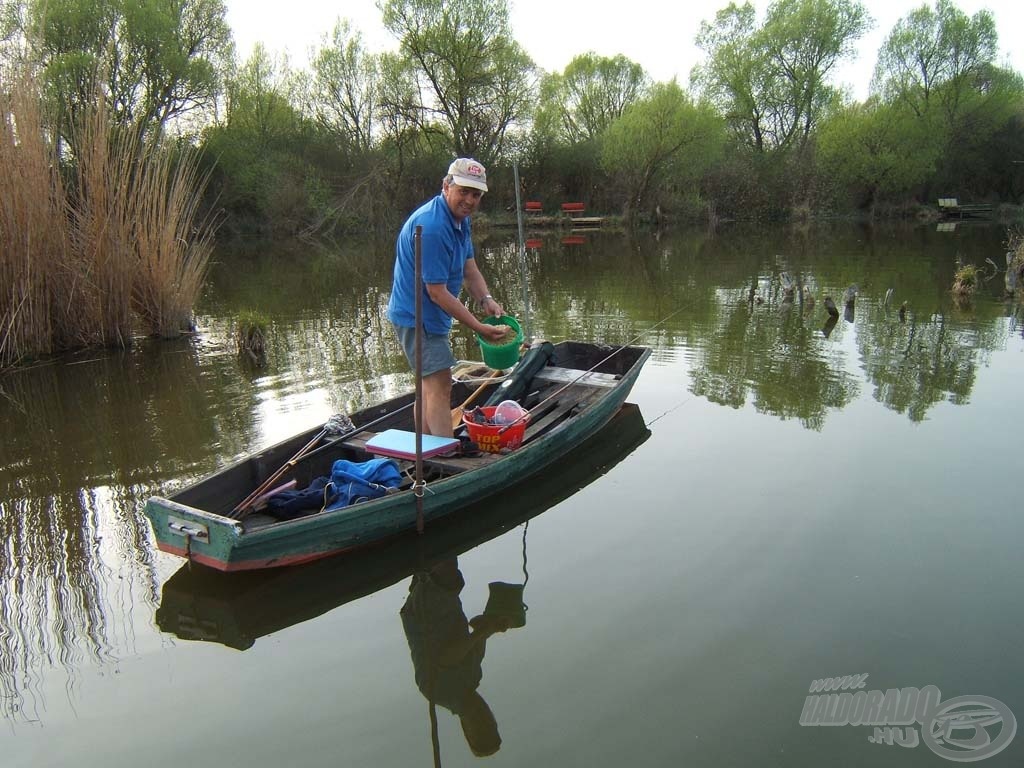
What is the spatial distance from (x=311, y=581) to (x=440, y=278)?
199cm

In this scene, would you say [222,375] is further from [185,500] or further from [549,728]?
[549,728]

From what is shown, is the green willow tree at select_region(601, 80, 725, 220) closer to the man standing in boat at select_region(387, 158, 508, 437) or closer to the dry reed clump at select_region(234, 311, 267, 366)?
the dry reed clump at select_region(234, 311, 267, 366)

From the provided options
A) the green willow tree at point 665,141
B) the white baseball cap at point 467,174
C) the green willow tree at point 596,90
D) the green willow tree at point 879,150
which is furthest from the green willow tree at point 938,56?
the white baseball cap at point 467,174

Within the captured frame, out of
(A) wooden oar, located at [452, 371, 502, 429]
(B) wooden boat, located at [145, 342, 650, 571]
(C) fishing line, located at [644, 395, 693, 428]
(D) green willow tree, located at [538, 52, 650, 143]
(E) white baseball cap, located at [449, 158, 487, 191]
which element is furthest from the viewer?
(D) green willow tree, located at [538, 52, 650, 143]

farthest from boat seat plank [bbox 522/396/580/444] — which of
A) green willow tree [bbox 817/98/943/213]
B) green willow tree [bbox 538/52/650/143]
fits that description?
green willow tree [bbox 538/52/650/143]

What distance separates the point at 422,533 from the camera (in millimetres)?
4789

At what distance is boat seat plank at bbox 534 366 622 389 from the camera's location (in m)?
6.77

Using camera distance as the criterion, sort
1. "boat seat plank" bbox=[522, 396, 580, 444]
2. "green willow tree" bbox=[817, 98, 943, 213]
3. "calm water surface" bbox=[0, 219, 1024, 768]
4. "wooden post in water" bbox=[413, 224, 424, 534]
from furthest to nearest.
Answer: "green willow tree" bbox=[817, 98, 943, 213] → "boat seat plank" bbox=[522, 396, 580, 444] → "wooden post in water" bbox=[413, 224, 424, 534] → "calm water surface" bbox=[0, 219, 1024, 768]

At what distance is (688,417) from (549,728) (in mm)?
4308

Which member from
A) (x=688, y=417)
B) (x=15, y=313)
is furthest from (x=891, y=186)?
(x=15, y=313)

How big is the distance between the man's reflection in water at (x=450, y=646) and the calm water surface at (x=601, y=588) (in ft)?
0.20

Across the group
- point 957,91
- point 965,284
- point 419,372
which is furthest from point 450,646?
point 957,91

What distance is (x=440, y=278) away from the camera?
479 centimetres

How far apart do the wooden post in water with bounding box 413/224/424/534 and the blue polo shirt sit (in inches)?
10.0
